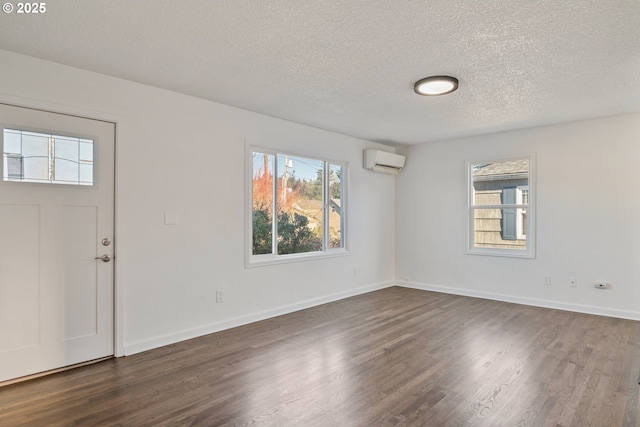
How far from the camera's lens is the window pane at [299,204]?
4664 millimetres

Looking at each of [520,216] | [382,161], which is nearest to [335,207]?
[382,161]

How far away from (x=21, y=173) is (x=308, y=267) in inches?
127

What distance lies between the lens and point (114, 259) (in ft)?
10.3

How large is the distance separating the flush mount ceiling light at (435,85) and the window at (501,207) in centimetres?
250

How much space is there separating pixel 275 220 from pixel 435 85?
2.44m

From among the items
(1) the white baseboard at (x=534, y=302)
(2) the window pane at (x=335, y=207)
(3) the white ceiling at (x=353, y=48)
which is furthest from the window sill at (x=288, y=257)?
(3) the white ceiling at (x=353, y=48)

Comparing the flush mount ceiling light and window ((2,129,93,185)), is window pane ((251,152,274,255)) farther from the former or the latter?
the flush mount ceiling light

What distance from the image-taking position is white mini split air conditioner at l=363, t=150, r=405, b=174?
Result: 564 cm

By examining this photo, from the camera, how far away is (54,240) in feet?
9.39

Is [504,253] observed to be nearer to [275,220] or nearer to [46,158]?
[275,220]

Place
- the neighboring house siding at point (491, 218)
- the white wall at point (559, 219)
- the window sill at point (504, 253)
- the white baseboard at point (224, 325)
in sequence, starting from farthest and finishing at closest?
the neighboring house siding at point (491, 218)
the window sill at point (504, 253)
the white wall at point (559, 219)
the white baseboard at point (224, 325)

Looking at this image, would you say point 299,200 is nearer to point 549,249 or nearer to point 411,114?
point 411,114

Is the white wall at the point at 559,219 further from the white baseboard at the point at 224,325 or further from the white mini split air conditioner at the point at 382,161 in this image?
the white baseboard at the point at 224,325

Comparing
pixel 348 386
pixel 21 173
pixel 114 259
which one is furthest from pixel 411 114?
pixel 21 173
